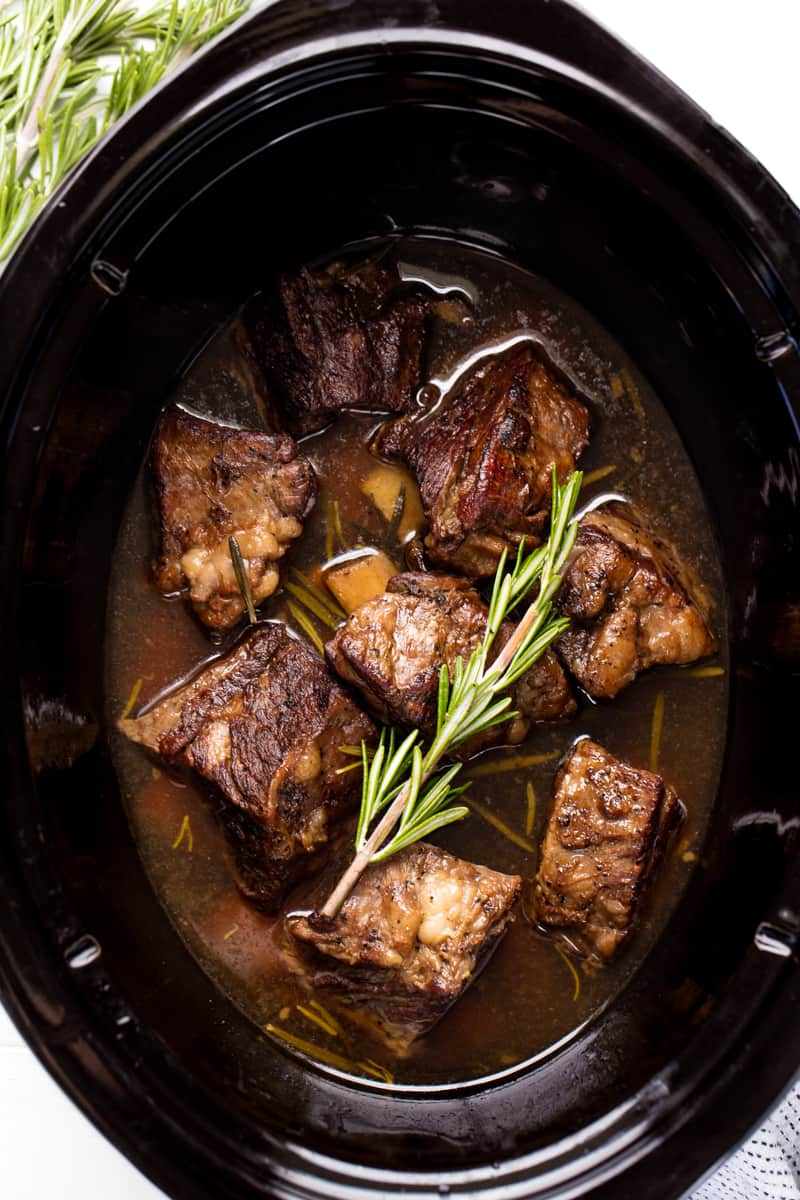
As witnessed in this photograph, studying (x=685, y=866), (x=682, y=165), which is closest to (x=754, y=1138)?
(x=685, y=866)

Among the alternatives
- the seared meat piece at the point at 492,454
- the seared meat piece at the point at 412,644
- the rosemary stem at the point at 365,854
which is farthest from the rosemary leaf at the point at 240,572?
the rosemary stem at the point at 365,854

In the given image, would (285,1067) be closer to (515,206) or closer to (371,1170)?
(371,1170)

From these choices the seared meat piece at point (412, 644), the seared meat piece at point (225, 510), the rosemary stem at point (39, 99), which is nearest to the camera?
the rosemary stem at point (39, 99)

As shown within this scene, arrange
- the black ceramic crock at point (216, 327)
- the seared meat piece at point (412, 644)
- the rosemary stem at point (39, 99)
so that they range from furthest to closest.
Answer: the seared meat piece at point (412, 644)
the rosemary stem at point (39, 99)
the black ceramic crock at point (216, 327)

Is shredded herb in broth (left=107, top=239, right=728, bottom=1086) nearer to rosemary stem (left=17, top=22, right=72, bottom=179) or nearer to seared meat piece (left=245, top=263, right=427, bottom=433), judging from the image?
seared meat piece (left=245, top=263, right=427, bottom=433)

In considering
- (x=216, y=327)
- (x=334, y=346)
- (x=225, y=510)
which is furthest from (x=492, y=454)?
(x=216, y=327)

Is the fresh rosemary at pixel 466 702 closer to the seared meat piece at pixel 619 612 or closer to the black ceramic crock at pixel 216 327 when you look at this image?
the seared meat piece at pixel 619 612
